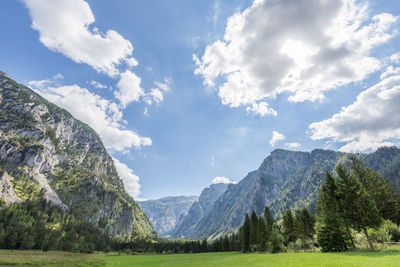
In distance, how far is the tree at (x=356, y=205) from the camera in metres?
37.8

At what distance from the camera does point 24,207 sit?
175 m

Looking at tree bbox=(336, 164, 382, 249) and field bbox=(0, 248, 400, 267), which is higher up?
tree bbox=(336, 164, 382, 249)

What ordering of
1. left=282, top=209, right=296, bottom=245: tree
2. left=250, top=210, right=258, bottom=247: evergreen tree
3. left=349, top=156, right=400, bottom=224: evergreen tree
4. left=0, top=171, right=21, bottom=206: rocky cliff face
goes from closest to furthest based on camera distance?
left=349, top=156, right=400, bottom=224: evergreen tree < left=282, top=209, right=296, bottom=245: tree < left=250, top=210, right=258, bottom=247: evergreen tree < left=0, top=171, right=21, bottom=206: rocky cliff face

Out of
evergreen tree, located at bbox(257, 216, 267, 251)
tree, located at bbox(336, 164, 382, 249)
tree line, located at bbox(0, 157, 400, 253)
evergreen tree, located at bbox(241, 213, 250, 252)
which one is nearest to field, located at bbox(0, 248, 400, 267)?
tree, located at bbox(336, 164, 382, 249)

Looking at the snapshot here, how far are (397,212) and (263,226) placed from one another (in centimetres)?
4611

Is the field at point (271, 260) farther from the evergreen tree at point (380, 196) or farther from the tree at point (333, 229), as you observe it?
the evergreen tree at point (380, 196)

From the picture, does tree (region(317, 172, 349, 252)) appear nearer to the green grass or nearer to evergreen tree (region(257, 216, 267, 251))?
evergreen tree (region(257, 216, 267, 251))

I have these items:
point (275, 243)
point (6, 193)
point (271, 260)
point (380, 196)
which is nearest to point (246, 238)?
point (275, 243)

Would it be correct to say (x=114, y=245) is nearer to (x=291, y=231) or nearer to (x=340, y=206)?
(x=291, y=231)

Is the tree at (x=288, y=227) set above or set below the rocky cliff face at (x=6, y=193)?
below

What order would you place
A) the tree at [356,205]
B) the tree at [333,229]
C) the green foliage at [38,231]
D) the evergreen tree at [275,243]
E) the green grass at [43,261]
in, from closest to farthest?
the tree at [356,205] → the tree at [333,229] → the green grass at [43,261] → the evergreen tree at [275,243] → the green foliage at [38,231]

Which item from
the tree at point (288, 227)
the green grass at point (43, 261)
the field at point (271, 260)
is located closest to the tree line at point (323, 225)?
the tree at point (288, 227)

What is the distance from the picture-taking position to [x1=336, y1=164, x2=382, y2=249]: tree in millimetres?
37816

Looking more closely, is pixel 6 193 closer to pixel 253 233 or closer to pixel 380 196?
pixel 253 233
